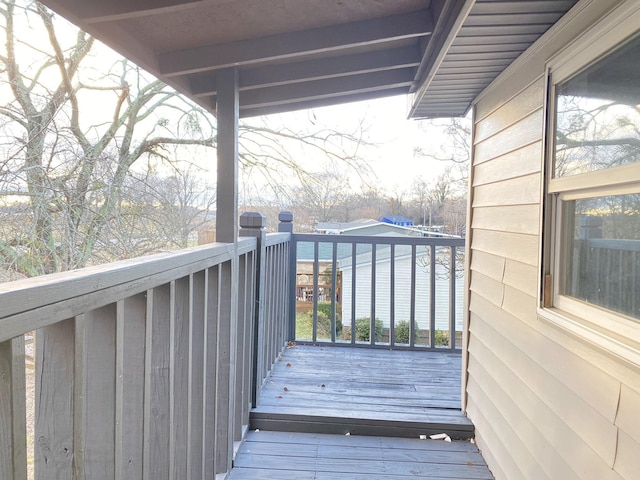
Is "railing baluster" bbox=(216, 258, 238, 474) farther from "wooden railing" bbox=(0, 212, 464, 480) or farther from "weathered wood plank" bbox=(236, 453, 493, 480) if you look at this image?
"weathered wood plank" bbox=(236, 453, 493, 480)

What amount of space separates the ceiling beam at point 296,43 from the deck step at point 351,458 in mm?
1986

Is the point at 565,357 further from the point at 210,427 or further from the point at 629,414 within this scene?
the point at 210,427

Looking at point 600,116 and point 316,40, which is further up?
point 316,40

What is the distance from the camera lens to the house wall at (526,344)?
1231 millimetres

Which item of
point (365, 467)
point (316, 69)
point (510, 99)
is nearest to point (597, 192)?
point (510, 99)

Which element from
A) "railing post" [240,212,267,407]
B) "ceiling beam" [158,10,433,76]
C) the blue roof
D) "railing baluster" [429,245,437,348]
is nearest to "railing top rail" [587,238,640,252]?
"ceiling beam" [158,10,433,76]

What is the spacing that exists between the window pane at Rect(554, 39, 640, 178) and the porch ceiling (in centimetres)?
33

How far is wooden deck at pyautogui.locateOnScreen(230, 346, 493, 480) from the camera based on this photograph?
2.16m

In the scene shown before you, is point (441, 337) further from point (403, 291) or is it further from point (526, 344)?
point (526, 344)

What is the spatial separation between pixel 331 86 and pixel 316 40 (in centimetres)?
57

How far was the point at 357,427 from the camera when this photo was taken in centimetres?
250

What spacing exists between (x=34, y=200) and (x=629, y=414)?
6.03 meters

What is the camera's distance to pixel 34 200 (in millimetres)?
5141

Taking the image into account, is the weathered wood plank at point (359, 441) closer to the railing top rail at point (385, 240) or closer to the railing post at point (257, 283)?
the railing post at point (257, 283)
